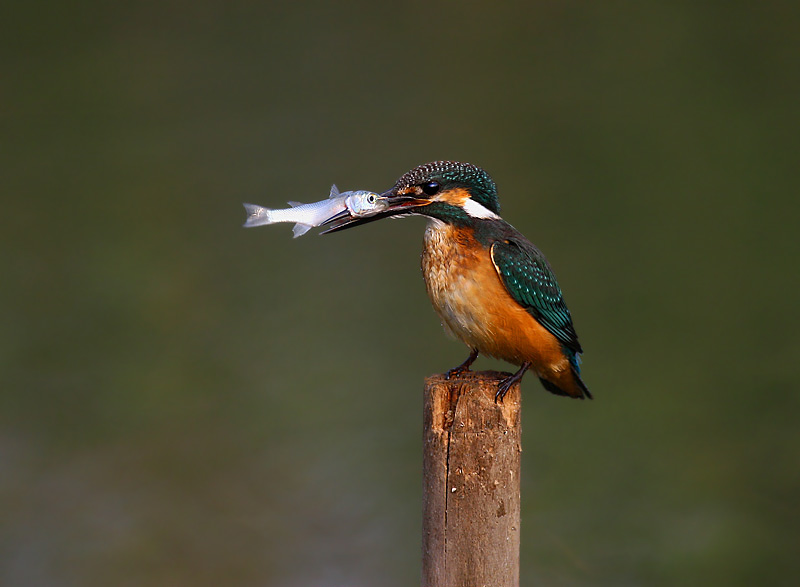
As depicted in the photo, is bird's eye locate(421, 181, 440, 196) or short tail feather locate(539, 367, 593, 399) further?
short tail feather locate(539, 367, 593, 399)

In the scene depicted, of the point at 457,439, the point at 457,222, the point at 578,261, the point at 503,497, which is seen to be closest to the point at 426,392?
the point at 457,439

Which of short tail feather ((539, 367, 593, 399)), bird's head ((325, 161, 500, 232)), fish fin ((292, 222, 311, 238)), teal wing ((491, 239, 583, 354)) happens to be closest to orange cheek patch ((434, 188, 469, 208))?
bird's head ((325, 161, 500, 232))

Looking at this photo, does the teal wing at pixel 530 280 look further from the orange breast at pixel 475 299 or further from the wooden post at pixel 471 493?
the wooden post at pixel 471 493

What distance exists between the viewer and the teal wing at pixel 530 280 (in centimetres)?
247

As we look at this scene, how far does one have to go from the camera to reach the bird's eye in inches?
95.6

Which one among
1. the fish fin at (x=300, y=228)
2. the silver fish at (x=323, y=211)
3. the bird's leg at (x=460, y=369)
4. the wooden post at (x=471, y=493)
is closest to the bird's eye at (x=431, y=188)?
the silver fish at (x=323, y=211)

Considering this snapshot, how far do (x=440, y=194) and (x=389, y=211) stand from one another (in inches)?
5.3

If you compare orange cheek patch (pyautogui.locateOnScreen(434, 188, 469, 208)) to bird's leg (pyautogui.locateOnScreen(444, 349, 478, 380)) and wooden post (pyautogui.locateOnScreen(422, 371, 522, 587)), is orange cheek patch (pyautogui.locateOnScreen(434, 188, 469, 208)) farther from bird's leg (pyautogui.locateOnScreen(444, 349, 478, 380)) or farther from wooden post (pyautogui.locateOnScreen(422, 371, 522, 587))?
wooden post (pyautogui.locateOnScreen(422, 371, 522, 587))

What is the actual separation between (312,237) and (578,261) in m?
1.42

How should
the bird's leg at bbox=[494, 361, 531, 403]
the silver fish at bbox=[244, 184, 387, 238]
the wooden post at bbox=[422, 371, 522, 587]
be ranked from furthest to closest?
the silver fish at bbox=[244, 184, 387, 238] → the bird's leg at bbox=[494, 361, 531, 403] → the wooden post at bbox=[422, 371, 522, 587]

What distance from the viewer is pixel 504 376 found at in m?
2.41

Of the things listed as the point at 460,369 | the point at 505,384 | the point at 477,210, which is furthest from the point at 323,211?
the point at 505,384

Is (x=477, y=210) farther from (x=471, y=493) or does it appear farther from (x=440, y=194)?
(x=471, y=493)

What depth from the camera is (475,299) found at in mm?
2475
